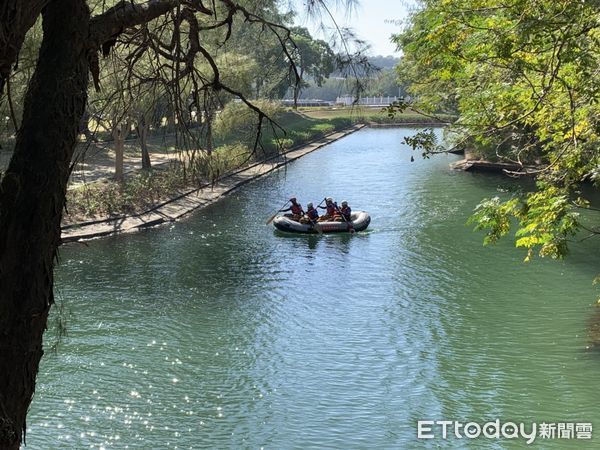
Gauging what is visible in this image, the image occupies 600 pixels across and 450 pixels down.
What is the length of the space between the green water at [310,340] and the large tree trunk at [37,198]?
7235mm

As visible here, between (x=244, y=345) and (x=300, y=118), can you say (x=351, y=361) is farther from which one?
(x=300, y=118)

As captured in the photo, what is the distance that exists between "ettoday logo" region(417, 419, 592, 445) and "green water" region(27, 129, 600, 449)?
14 cm

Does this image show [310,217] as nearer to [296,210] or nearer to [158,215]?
[296,210]

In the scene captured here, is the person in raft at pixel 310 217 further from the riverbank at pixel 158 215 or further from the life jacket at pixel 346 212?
the riverbank at pixel 158 215

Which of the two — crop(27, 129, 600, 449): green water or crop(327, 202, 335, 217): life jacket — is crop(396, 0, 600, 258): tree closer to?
crop(27, 129, 600, 449): green water

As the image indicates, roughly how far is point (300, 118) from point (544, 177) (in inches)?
2153

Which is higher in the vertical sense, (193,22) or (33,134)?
(193,22)

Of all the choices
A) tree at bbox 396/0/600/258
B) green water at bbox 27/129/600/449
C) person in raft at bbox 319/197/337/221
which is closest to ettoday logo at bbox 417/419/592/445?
green water at bbox 27/129/600/449

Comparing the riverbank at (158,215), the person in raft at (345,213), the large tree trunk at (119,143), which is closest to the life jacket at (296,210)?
the person in raft at (345,213)

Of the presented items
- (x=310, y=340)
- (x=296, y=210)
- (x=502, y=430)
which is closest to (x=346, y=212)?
(x=296, y=210)

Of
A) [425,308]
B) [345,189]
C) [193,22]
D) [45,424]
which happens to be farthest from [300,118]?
[193,22]

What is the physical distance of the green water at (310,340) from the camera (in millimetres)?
10414

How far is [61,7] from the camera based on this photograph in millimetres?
3279

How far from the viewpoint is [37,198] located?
3.12 meters
